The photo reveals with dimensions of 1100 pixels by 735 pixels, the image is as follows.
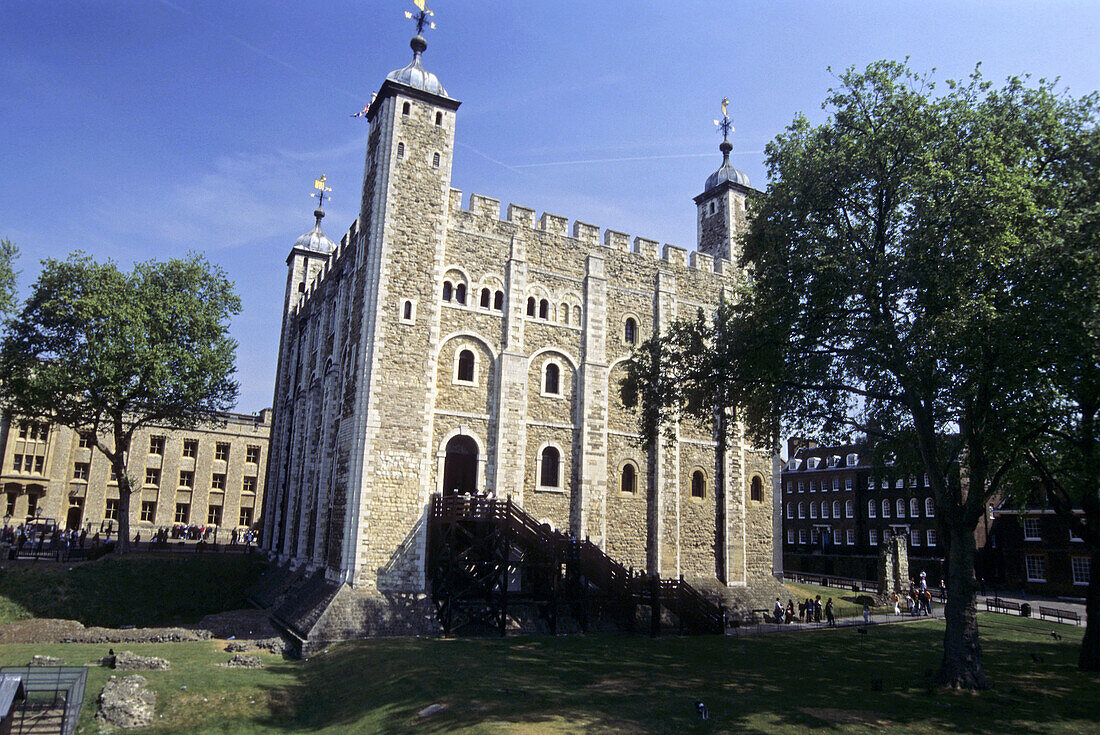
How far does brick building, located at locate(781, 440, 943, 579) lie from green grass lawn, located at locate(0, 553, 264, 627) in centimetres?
3852

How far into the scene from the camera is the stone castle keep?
75.3ft

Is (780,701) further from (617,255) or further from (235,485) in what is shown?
(235,485)

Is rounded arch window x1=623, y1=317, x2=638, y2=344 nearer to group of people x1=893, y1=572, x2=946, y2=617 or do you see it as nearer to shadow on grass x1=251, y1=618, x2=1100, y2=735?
shadow on grass x1=251, y1=618, x2=1100, y2=735

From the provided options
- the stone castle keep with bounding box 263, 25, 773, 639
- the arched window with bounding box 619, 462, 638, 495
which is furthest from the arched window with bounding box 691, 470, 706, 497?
the arched window with bounding box 619, 462, 638, 495

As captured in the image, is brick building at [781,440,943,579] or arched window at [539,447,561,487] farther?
brick building at [781,440,943,579]

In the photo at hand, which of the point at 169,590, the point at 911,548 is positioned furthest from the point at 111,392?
the point at 911,548

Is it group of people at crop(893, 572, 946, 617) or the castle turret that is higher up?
the castle turret

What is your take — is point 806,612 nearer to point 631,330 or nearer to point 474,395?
point 631,330

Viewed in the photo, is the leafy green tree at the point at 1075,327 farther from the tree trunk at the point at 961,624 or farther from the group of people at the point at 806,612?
the group of people at the point at 806,612

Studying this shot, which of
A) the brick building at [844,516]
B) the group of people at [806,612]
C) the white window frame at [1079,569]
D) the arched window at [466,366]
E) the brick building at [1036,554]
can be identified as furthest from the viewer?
the brick building at [844,516]

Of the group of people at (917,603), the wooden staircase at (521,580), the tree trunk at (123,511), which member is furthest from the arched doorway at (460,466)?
the group of people at (917,603)

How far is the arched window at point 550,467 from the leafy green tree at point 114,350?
57.5 feet

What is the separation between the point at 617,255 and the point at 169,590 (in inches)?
945

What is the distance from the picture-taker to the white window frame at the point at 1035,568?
135 ft
